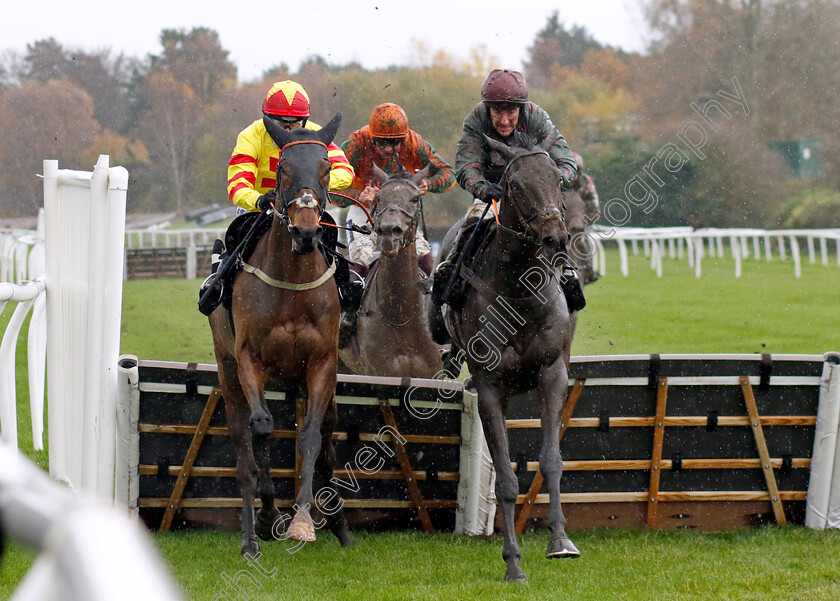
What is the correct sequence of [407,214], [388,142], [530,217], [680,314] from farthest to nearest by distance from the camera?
1. [680,314]
2. [388,142]
3. [407,214]
4. [530,217]

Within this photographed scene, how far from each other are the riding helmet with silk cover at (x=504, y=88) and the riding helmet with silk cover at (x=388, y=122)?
4.37 ft

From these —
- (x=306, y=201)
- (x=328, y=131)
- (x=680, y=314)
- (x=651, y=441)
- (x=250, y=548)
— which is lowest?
(x=680, y=314)

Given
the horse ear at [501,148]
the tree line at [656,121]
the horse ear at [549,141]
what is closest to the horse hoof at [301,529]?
the horse ear at [501,148]

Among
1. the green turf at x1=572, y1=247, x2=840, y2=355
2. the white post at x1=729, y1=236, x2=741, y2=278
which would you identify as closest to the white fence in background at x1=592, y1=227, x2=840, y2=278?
the white post at x1=729, y1=236, x2=741, y2=278

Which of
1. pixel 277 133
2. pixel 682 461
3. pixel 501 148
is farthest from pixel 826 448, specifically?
pixel 277 133

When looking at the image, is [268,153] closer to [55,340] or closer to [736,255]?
[55,340]

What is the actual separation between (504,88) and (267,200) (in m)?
1.48

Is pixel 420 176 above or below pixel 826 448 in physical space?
above

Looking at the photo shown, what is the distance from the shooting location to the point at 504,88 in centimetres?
588

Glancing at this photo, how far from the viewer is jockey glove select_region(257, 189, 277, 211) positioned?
5.53m

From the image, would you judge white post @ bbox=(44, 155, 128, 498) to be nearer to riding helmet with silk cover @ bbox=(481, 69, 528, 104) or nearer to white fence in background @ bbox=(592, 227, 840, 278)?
riding helmet with silk cover @ bbox=(481, 69, 528, 104)

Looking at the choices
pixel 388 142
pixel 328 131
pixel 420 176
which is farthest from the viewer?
pixel 388 142

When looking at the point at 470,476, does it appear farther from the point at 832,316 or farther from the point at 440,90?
the point at 440,90

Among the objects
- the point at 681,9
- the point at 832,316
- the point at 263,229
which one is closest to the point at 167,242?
the point at 681,9
